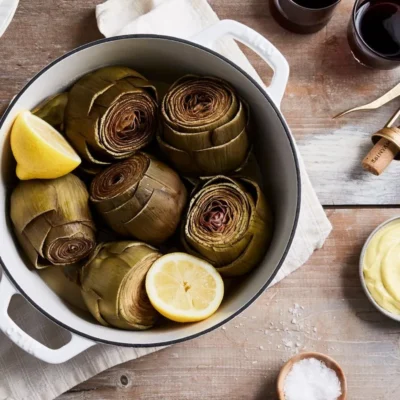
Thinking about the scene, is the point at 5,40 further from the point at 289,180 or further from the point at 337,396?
the point at 337,396

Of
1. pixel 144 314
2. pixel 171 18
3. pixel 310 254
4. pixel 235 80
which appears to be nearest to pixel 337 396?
pixel 310 254

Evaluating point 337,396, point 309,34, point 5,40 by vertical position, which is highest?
point 5,40

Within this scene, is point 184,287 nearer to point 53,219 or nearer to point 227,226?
point 227,226

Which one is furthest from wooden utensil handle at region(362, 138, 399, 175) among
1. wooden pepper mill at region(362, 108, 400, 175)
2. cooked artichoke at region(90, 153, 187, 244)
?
cooked artichoke at region(90, 153, 187, 244)

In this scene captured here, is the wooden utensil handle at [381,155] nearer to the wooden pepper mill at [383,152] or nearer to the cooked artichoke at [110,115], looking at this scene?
the wooden pepper mill at [383,152]

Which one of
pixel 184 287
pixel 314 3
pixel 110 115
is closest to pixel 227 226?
pixel 184 287

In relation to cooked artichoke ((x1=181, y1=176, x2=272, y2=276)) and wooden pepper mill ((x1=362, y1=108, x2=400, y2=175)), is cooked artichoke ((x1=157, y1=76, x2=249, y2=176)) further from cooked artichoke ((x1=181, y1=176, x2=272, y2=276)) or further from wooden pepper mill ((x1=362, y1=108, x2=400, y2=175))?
wooden pepper mill ((x1=362, y1=108, x2=400, y2=175))
